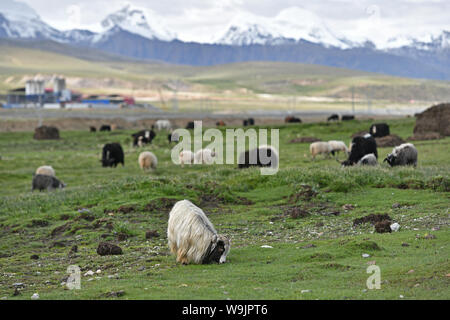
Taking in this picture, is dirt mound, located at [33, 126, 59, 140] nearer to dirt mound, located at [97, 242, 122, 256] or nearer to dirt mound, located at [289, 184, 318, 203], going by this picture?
dirt mound, located at [289, 184, 318, 203]

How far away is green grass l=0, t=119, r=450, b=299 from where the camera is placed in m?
10.2

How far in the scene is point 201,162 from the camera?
39156mm

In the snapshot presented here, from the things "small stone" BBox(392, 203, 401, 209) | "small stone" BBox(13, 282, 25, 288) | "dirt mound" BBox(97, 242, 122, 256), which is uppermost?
"small stone" BBox(392, 203, 401, 209)

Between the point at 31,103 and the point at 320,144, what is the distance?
12710cm

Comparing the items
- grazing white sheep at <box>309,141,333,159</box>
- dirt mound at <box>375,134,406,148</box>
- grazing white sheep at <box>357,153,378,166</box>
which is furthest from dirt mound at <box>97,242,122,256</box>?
dirt mound at <box>375,134,406,148</box>

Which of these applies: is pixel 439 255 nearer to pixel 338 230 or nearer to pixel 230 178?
pixel 338 230

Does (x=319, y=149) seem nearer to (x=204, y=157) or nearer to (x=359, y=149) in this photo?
(x=204, y=157)

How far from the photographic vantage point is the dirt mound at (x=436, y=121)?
47.3 metres

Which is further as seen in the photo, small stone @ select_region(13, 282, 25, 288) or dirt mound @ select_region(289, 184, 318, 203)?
dirt mound @ select_region(289, 184, 318, 203)

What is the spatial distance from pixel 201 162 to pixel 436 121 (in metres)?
19.9

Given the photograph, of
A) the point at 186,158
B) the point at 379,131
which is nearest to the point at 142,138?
the point at 186,158

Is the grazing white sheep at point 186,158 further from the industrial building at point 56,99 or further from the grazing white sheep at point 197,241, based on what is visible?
the industrial building at point 56,99
